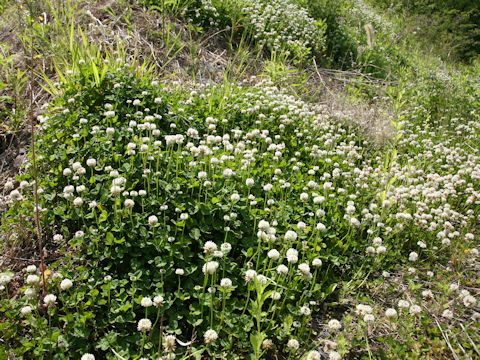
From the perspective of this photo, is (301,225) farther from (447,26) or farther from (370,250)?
(447,26)

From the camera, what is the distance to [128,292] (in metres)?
2.12

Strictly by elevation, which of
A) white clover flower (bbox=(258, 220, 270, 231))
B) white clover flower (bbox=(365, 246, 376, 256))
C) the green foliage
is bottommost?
white clover flower (bbox=(365, 246, 376, 256))

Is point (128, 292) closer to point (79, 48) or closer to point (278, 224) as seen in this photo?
point (278, 224)

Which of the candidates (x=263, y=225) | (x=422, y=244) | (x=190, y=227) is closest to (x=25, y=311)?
(x=190, y=227)

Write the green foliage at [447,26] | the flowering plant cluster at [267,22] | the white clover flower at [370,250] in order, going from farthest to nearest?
the green foliage at [447,26] < the flowering plant cluster at [267,22] < the white clover flower at [370,250]

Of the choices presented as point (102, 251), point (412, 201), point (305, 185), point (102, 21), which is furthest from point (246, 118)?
point (102, 21)

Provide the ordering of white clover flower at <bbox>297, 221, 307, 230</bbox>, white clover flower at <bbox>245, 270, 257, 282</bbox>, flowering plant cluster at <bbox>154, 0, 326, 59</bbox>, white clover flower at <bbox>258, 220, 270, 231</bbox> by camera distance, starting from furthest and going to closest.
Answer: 1. flowering plant cluster at <bbox>154, 0, 326, 59</bbox>
2. white clover flower at <bbox>297, 221, 307, 230</bbox>
3. white clover flower at <bbox>258, 220, 270, 231</bbox>
4. white clover flower at <bbox>245, 270, 257, 282</bbox>

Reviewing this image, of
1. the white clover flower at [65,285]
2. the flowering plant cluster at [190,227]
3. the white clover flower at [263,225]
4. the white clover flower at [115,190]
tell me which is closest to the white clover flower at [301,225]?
the flowering plant cluster at [190,227]

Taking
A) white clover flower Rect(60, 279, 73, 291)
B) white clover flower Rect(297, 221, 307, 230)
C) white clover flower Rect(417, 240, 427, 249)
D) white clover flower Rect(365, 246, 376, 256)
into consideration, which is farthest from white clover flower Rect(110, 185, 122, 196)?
white clover flower Rect(417, 240, 427, 249)

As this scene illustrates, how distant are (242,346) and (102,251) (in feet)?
3.74

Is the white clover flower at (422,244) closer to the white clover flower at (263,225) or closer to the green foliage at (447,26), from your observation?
the white clover flower at (263,225)

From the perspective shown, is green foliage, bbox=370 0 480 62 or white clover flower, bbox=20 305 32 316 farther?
green foliage, bbox=370 0 480 62

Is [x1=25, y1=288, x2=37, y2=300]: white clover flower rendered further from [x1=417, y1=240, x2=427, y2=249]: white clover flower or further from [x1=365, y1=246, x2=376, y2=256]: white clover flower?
[x1=417, y1=240, x2=427, y2=249]: white clover flower

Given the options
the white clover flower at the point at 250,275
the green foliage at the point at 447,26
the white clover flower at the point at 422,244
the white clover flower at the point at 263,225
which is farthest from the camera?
the green foliage at the point at 447,26
